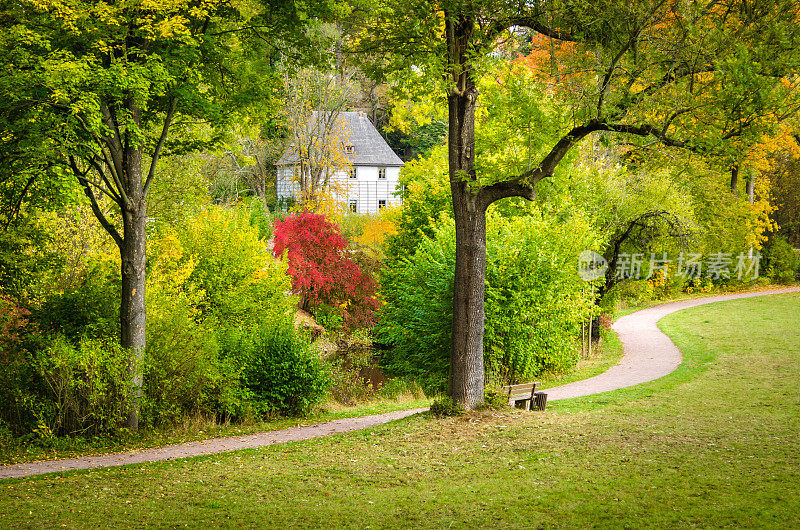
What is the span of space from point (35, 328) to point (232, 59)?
19.4ft

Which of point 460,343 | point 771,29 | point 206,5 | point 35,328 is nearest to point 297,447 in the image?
point 460,343

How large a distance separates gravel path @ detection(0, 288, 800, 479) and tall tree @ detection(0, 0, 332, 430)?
1.33 m

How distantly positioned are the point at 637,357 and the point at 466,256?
11439mm

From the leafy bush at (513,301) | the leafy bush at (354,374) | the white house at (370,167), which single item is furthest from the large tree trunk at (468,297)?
the white house at (370,167)

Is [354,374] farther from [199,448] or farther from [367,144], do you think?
[367,144]

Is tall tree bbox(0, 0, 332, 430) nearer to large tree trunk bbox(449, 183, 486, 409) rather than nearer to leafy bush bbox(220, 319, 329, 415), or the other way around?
leafy bush bbox(220, 319, 329, 415)

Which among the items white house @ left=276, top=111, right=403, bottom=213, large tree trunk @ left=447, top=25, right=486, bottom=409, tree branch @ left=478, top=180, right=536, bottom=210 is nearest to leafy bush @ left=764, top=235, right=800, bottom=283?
white house @ left=276, top=111, right=403, bottom=213

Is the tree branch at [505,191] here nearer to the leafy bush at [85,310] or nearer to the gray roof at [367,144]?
the leafy bush at [85,310]

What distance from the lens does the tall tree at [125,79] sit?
29.2ft

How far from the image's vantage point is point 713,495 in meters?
6.82

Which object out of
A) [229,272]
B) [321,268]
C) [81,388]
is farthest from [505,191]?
[321,268]

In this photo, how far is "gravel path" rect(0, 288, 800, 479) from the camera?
9227 millimetres

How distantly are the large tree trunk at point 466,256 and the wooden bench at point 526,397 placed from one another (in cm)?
107

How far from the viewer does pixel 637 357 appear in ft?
64.9
